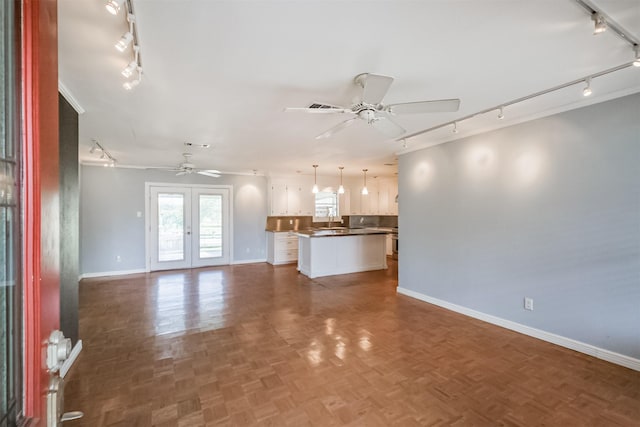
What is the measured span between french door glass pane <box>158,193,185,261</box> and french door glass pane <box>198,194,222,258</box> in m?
0.47

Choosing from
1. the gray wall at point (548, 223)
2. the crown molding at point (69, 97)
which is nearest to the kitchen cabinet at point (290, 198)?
the gray wall at point (548, 223)

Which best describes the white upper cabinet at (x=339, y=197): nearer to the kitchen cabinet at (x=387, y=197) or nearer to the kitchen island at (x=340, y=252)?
the kitchen cabinet at (x=387, y=197)

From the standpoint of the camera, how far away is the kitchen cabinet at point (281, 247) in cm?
769

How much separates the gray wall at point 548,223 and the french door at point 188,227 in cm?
535

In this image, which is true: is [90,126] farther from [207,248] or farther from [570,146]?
[570,146]

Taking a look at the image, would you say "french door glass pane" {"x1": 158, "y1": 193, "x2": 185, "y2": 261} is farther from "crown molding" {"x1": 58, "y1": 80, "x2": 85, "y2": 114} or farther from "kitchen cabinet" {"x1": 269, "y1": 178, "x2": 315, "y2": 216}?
"crown molding" {"x1": 58, "y1": 80, "x2": 85, "y2": 114}

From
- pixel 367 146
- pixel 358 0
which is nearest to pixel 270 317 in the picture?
pixel 367 146

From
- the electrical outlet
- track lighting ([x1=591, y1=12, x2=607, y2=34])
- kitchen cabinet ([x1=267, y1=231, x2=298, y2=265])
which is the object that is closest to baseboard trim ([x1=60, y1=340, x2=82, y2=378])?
track lighting ([x1=591, y1=12, x2=607, y2=34])

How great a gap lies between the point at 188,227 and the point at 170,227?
1.34ft

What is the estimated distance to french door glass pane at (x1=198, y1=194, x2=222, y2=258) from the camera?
7.36 meters

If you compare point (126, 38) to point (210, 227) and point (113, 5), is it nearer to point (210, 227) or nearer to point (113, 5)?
point (113, 5)

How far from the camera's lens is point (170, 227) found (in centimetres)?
702

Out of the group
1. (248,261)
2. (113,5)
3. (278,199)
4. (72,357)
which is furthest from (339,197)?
(113,5)

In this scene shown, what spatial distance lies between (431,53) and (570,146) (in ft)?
6.95
